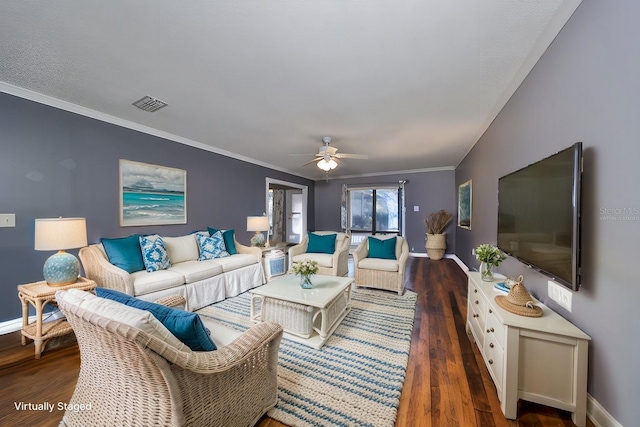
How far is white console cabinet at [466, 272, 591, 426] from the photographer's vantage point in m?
1.32

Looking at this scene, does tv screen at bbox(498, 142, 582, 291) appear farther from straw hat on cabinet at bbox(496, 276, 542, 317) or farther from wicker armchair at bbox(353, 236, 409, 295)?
wicker armchair at bbox(353, 236, 409, 295)

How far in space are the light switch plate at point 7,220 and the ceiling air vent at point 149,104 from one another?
160 centimetres

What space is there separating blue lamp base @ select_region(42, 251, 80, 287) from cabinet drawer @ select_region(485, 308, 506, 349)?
11.5ft

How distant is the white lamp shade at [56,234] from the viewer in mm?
2086

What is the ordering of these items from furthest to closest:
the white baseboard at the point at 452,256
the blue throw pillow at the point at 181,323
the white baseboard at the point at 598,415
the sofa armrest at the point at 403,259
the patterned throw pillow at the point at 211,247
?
the white baseboard at the point at 452,256
the patterned throw pillow at the point at 211,247
the sofa armrest at the point at 403,259
the white baseboard at the point at 598,415
the blue throw pillow at the point at 181,323

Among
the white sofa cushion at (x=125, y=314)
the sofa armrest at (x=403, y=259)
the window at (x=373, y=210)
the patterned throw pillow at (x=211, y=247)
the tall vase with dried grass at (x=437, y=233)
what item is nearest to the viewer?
A: the white sofa cushion at (x=125, y=314)

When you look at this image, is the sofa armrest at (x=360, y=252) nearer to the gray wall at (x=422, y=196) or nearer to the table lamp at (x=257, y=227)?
the table lamp at (x=257, y=227)

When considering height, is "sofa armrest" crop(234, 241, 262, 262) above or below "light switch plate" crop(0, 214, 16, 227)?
below

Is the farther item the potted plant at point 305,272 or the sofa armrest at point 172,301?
the potted plant at point 305,272

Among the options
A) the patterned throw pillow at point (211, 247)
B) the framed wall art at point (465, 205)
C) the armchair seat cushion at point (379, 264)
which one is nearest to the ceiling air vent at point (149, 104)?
the patterned throw pillow at point (211, 247)

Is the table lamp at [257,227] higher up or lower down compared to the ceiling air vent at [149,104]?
lower down

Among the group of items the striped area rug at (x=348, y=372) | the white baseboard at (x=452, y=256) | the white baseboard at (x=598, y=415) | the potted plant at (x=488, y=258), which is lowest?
the striped area rug at (x=348, y=372)

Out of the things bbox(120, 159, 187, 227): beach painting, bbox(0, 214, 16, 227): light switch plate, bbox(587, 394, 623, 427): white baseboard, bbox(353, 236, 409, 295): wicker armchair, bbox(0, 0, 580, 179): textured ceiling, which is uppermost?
bbox(0, 0, 580, 179): textured ceiling

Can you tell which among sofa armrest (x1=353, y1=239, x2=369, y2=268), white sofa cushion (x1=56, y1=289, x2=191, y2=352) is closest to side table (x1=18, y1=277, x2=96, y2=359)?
white sofa cushion (x1=56, y1=289, x2=191, y2=352)
